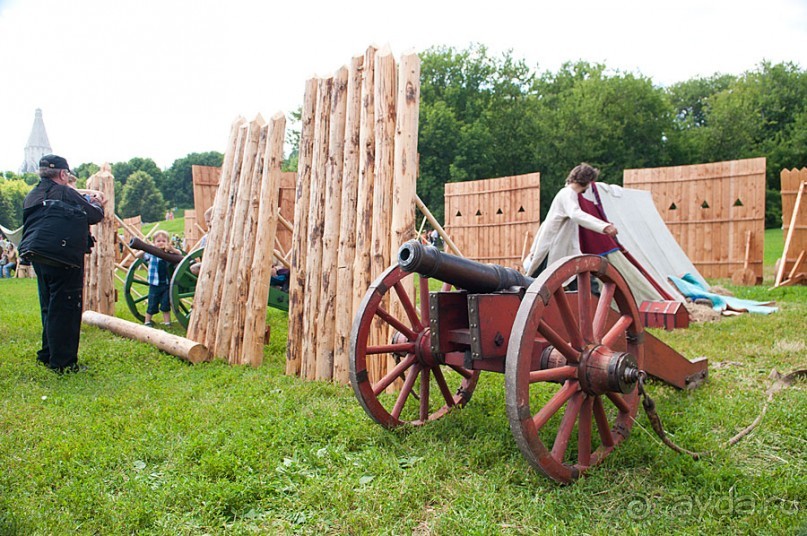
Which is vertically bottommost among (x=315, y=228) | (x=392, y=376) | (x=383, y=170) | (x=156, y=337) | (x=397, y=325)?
(x=156, y=337)

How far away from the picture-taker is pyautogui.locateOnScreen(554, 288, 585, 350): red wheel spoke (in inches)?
120

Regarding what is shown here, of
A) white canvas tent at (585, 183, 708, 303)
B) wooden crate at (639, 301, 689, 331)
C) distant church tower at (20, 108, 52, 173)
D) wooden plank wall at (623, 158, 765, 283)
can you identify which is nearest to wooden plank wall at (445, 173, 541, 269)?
wooden plank wall at (623, 158, 765, 283)

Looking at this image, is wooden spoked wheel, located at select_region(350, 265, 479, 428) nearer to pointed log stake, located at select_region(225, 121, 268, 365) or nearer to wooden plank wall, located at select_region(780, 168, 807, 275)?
pointed log stake, located at select_region(225, 121, 268, 365)

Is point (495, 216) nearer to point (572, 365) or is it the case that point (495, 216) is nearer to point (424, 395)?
point (424, 395)

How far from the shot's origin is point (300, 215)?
5.50m

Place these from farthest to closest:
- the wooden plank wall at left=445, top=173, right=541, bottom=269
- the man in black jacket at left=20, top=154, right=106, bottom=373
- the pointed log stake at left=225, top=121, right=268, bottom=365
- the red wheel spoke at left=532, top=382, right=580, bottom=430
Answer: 1. the wooden plank wall at left=445, top=173, right=541, bottom=269
2. the pointed log stake at left=225, top=121, right=268, bottom=365
3. the man in black jacket at left=20, top=154, right=106, bottom=373
4. the red wheel spoke at left=532, top=382, right=580, bottom=430

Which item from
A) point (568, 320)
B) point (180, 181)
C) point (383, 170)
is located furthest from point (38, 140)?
point (568, 320)

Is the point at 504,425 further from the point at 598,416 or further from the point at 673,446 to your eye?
the point at 673,446

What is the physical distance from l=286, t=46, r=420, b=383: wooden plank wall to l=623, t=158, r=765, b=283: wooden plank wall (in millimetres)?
9967

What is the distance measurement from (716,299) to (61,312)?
321 inches

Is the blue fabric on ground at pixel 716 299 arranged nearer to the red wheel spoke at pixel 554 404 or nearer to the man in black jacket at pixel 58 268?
the red wheel spoke at pixel 554 404

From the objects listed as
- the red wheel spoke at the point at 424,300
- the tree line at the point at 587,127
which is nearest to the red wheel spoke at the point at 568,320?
the red wheel spoke at the point at 424,300

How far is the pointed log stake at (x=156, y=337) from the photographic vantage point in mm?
6043

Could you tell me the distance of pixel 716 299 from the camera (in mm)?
8836
